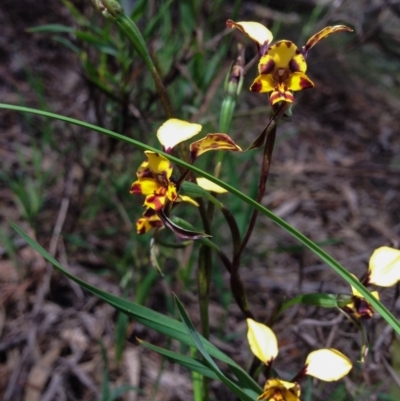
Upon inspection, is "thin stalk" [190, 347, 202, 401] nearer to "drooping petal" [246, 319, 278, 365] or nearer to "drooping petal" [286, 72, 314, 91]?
"drooping petal" [246, 319, 278, 365]

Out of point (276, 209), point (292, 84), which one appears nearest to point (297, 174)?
point (276, 209)

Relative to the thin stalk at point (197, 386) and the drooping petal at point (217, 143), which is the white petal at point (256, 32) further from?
the thin stalk at point (197, 386)

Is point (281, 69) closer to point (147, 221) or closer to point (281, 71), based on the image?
point (281, 71)

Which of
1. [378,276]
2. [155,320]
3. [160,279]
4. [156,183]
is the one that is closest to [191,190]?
[156,183]

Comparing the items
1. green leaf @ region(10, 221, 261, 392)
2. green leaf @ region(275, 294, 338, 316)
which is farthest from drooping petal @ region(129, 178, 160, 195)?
green leaf @ region(275, 294, 338, 316)

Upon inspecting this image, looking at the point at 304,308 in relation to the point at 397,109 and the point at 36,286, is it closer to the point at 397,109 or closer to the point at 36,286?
the point at 36,286
